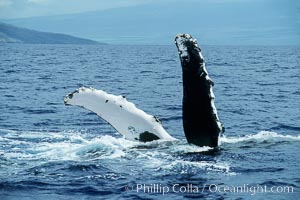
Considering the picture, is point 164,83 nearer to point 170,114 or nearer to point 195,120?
point 170,114

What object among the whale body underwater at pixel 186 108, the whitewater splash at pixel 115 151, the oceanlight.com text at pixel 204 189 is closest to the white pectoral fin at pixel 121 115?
the whale body underwater at pixel 186 108

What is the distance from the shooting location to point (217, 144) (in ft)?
34.3

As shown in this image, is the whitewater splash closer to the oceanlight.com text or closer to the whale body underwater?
the whale body underwater

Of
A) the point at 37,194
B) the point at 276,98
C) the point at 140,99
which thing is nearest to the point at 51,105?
the point at 140,99

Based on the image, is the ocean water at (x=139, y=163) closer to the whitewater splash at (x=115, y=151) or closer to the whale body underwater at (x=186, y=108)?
the whitewater splash at (x=115, y=151)

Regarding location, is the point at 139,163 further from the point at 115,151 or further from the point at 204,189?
the point at 204,189

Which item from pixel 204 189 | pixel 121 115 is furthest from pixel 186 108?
pixel 204 189

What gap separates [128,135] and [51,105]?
37.2 feet

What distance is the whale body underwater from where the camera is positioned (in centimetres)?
966

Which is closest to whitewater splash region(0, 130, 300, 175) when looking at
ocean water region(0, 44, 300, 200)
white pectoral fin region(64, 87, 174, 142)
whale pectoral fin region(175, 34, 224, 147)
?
ocean water region(0, 44, 300, 200)

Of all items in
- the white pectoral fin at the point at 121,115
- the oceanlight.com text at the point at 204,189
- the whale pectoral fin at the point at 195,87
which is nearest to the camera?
the oceanlight.com text at the point at 204,189

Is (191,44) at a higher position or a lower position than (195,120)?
higher

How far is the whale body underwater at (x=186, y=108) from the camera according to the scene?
9.66m

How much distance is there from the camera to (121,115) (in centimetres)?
1063
